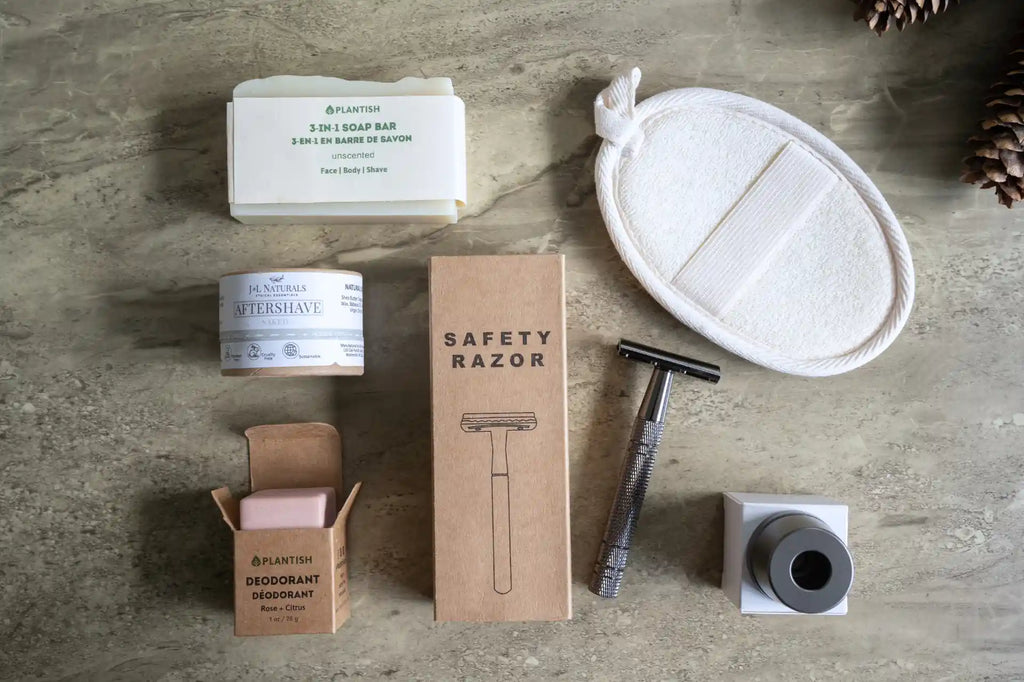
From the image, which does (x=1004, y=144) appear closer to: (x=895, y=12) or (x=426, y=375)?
(x=895, y=12)

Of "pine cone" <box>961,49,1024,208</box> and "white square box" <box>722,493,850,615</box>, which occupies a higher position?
"pine cone" <box>961,49,1024,208</box>

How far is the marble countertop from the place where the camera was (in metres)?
0.67

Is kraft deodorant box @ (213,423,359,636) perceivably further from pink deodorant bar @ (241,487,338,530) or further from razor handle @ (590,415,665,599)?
razor handle @ (590,415,665,599)

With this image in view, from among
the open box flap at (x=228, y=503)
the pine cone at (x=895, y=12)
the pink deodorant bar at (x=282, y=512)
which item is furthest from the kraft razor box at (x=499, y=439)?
the pine cone at (x=895, y=12)

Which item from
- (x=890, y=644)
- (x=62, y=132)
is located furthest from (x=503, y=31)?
(x=890, y=644)

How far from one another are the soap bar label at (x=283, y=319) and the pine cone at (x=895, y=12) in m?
0.57

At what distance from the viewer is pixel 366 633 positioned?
26.2 inches

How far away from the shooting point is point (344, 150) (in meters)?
0.62

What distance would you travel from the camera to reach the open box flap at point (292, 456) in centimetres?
65

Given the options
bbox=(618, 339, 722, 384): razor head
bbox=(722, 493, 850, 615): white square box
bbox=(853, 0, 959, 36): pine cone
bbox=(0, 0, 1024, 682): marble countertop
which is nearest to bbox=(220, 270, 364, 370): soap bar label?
bbox=(0, 0, 1024, 682): marble countertop

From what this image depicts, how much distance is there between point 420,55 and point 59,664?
2.36 feet

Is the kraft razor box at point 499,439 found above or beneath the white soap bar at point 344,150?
beneath

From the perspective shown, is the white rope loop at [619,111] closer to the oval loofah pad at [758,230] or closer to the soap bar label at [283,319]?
the oval loofah pad at [758,230]

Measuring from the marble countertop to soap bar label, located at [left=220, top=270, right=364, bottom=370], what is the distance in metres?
0.09
